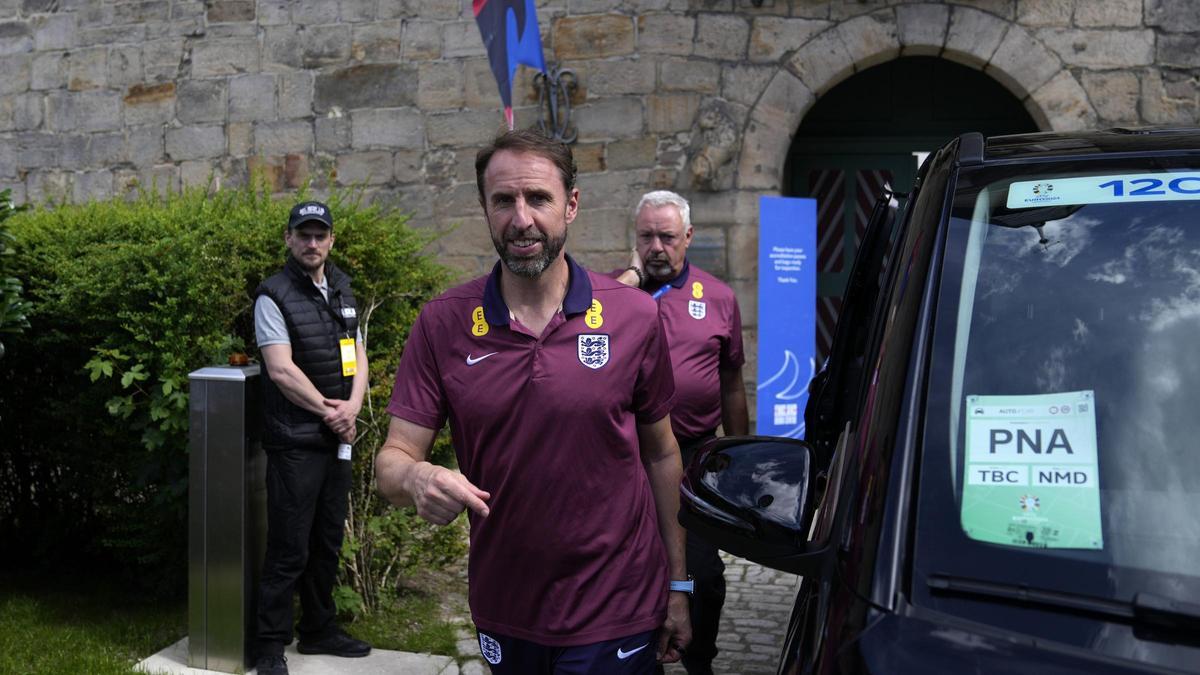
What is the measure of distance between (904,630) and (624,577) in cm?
116

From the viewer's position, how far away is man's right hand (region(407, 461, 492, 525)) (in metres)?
2.23

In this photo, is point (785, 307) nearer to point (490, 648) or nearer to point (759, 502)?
point (490, 648)

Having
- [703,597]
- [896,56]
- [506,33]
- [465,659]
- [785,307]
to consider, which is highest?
[896,56]

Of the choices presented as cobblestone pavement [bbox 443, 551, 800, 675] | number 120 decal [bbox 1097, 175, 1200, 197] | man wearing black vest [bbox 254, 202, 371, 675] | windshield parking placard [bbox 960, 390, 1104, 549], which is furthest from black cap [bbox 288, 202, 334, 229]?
windshield parking placard [bbox 960, 390, 1104, 549]

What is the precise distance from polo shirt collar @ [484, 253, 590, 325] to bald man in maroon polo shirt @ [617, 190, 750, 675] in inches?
72.0

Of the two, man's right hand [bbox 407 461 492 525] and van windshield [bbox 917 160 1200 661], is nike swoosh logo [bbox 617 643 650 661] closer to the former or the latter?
man's right hand [bbox 407 461 492 525]

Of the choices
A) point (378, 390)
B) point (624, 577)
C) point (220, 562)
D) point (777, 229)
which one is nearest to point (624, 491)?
point (624, 577)

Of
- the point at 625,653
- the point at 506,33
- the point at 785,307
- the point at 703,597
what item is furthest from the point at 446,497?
the point at 785,307

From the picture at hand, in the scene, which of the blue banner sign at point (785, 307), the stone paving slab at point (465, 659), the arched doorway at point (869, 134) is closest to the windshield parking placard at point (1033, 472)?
the stone paving slab at point (465, 659)

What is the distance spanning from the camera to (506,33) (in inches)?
310

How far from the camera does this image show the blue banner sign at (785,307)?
8.87 m

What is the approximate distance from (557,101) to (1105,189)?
25.9 ft

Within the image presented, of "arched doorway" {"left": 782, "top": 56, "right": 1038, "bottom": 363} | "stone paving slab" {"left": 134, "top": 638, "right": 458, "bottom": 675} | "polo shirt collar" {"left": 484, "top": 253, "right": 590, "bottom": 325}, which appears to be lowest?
"stone paving slab" {"left": 134, "top": 638, "right": 458, "bottom": 675}

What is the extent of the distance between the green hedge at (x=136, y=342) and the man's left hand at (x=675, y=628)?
3.03 metres
